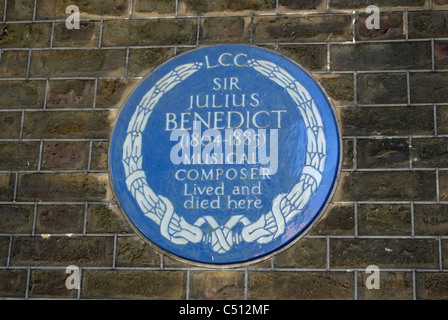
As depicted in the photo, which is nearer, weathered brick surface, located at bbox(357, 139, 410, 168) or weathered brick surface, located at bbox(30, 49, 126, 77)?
weathered brick surface, located at bbox(357, 139, 410, 168)

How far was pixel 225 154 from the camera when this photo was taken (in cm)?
388

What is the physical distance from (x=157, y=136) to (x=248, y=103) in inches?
21.8

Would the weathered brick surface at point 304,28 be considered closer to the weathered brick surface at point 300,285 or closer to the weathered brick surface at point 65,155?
the weathered brick surface at point 65,155

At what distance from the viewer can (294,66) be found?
4.00 meters

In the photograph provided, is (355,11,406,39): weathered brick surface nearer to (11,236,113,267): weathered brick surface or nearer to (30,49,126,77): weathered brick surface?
(30,49,126,77): weathered brick surface

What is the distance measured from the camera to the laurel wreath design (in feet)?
12.3

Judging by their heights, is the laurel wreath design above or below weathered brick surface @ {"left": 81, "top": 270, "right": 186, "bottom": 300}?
above

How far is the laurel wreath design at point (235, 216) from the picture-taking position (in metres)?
3.74

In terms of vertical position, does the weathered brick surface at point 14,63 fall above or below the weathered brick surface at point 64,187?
above

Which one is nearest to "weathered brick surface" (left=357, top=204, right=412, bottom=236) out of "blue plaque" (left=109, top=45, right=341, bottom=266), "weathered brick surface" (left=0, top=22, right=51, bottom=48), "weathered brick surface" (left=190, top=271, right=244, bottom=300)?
"blue plaque" (left=109, top=45, right=341, bottom=266)

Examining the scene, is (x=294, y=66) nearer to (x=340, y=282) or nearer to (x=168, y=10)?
(x=168, y=10)

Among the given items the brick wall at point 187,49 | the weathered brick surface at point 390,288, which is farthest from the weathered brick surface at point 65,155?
the weathered brick surface at point 390,288

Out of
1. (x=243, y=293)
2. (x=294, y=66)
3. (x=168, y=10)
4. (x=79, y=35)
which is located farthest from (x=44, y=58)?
(x=243, y=293)

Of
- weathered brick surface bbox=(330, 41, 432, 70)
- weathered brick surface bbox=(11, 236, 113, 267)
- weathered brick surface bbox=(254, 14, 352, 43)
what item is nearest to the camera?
weathered brick surface bbox=(11, 236, 113, 267)
